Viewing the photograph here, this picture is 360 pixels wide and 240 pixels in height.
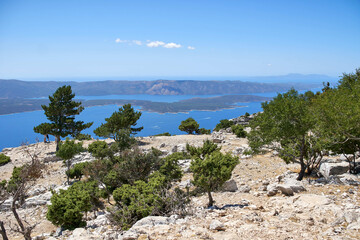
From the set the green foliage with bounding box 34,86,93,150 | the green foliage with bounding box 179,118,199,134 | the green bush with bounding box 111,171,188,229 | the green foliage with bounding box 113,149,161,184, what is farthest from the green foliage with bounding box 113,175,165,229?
the green foliage with bounding box 179,118,199,134

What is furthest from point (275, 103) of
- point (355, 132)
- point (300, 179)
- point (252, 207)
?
point (252, 207)

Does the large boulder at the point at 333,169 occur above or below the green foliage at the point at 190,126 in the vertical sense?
above

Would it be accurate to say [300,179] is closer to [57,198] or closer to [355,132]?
[355,132]

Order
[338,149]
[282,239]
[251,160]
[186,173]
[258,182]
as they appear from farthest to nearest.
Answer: [251,160], [186,173], [258,182], [338,149], [282,239]

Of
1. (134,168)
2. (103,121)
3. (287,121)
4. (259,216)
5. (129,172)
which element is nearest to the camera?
(259,216)

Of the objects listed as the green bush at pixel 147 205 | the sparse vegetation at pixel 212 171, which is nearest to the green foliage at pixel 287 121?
the sparse vegetation at pixel 212 171

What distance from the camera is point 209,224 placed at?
9273 mm

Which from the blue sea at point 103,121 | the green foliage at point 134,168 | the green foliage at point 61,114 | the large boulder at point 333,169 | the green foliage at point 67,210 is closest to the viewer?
the green foliage at point 67,210

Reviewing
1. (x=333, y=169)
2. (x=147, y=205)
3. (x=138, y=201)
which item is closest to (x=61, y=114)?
(x=138, y=201)

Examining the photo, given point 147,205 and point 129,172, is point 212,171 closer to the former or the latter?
point 147,205

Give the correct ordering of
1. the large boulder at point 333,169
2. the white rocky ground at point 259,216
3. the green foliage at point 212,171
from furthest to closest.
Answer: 1. the large boulder at point 333,169
2. the green foliage at point 212,171
3. the white rocky ground at point 259,216

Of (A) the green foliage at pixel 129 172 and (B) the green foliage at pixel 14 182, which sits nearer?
(A) the green foliage at pixel 129 172

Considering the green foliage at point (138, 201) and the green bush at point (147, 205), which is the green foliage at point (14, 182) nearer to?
the green foliage at point (138, 201)

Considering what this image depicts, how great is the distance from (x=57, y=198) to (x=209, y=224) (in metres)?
9.49
